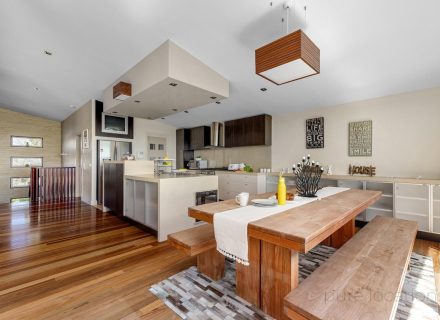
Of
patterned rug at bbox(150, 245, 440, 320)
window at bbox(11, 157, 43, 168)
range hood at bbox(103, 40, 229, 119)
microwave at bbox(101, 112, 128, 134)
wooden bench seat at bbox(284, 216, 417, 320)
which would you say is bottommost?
patterned rug at bbox(150, 245, 440, 320)

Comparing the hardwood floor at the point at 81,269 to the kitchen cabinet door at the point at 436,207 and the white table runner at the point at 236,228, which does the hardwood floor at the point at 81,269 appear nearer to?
the white table runner at the point at 236,228

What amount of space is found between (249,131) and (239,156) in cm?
100

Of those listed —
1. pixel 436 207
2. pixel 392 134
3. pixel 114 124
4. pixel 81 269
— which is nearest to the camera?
pixel 81 269

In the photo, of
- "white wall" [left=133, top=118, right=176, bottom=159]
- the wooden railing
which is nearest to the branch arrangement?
"white wall" [left=133, top=118, right=176, bottom=159]

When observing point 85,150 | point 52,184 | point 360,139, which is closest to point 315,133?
point 360,139

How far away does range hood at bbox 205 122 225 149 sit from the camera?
584 cm

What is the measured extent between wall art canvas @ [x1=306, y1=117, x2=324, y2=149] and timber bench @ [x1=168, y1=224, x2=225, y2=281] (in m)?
3.33

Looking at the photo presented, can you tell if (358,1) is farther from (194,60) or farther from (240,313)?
(240,313)

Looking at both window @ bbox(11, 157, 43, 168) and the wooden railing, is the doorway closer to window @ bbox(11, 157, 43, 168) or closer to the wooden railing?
the wooden railing

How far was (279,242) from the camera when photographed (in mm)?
1227

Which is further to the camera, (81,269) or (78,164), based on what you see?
(78,164)

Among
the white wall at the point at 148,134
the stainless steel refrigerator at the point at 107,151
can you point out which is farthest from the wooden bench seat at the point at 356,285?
the white wall at the point at 148,134

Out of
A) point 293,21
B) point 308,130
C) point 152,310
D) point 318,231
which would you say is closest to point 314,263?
point 318,231

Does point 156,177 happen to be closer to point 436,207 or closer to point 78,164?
point 436,207
